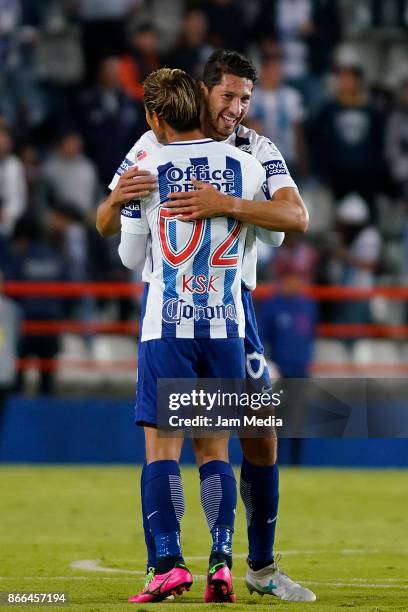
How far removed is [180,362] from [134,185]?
0.69 m

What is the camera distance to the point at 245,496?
19.4 feet

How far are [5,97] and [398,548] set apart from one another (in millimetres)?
9821

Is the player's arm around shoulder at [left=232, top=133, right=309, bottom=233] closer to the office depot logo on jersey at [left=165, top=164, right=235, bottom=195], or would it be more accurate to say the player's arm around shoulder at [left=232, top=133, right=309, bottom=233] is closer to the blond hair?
the office depot logo on jersey at [left=165, top=164, right=235, bottom=195]

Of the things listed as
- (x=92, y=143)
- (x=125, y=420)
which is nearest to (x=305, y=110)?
(x=92, y=143)

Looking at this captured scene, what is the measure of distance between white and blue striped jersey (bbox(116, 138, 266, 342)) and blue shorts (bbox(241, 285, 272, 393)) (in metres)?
0.23

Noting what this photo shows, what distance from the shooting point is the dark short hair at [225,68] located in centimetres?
543

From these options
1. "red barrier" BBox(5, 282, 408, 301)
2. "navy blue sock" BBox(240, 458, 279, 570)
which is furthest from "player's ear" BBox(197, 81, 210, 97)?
"red barrier" BBox(5, 282, 408, 301)

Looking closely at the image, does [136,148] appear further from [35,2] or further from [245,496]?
[35,2]

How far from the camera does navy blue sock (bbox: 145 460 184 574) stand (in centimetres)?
533

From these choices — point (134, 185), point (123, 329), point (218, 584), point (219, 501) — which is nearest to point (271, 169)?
point (134, 185)

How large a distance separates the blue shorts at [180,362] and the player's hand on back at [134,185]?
56 centimetres

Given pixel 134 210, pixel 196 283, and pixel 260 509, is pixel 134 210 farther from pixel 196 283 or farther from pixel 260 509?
pixel 260 509

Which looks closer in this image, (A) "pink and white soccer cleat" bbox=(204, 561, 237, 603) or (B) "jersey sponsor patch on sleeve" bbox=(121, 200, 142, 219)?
(A) "pink and white soccer cleat" bbox=(204, 561, 237, 603)

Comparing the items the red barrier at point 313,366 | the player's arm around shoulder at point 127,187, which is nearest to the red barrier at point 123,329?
the red barrier at point 313,366
